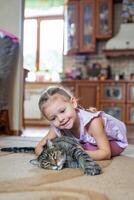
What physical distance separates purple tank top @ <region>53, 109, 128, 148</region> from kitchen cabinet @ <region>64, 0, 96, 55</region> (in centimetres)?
368

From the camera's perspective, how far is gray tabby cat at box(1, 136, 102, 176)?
1253 millimetres

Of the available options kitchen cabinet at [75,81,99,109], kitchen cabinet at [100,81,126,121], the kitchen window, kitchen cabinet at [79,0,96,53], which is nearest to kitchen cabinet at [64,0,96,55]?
kitchen cabinet at [79,0,96,53]

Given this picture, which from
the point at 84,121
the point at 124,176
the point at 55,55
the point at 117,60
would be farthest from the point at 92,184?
the point at 55,55

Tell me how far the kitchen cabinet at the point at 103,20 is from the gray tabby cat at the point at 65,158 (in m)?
4.07

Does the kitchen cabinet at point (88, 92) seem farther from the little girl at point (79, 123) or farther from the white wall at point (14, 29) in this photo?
the little girl at point (79, 123)

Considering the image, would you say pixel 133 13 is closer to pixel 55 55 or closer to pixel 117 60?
pixel 117 60

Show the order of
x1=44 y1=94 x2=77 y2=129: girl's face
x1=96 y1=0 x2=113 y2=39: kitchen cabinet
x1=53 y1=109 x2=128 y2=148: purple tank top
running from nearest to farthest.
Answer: x1=44 y1=94 x2=77 y2=129: girl's face → x1=53 y1=109 x2=128 y2=148: purple tank top → x1=96 y1=0 x2=113 y2=39: kitchen cabinet

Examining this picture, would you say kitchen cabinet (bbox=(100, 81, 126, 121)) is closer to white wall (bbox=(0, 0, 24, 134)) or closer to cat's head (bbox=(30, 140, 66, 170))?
white wall (bbox=(0, 0, 24, 134))

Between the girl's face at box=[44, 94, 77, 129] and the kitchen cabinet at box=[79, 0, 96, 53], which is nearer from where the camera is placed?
the girl's face at box=[44, 94, 77, 129]

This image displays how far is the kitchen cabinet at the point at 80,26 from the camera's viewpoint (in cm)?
529

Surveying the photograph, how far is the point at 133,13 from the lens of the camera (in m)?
5.09

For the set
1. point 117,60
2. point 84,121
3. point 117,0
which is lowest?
point 84,121

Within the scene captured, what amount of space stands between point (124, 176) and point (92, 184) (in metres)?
0.20

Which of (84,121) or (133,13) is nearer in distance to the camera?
(84,121)
